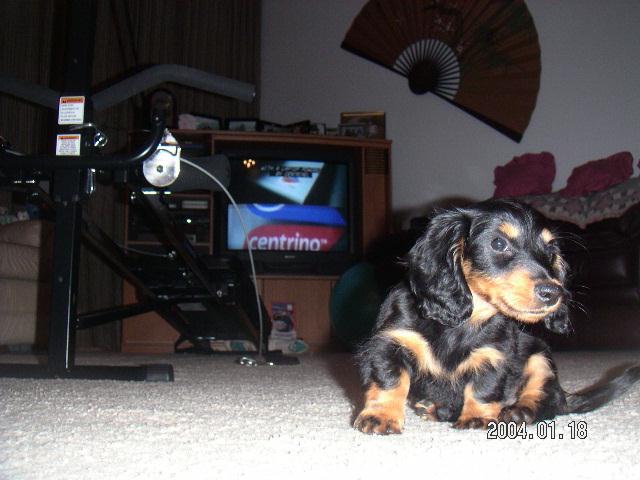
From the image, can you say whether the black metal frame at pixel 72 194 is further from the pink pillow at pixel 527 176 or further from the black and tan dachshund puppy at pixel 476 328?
the pink pillow at pixel 527 176

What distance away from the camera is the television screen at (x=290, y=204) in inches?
181

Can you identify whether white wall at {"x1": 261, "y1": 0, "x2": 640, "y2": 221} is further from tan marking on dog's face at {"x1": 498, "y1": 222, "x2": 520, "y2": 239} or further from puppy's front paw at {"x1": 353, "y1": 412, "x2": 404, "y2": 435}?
puppy's front paw at {"x1": 353, "y1": 412, "x2": 404, "y2": 435}

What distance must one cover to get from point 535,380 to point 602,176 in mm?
3067

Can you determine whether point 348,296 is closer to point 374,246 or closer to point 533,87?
point 374,246

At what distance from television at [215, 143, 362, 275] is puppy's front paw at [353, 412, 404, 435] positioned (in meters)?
3.38

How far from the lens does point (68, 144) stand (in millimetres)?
1755

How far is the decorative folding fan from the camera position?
497 cm

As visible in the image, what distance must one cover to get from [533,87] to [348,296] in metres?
2.46

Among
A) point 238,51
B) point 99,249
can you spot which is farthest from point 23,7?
point 99,249

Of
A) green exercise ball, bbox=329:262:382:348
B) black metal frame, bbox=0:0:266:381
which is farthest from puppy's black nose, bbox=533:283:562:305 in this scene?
green exercise ball, bbox=329:262:382:348

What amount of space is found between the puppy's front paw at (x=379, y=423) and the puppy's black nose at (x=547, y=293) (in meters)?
0.35

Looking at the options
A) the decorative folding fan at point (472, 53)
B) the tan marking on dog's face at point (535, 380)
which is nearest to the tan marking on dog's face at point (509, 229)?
the tan marking on dog's face at point (535, 380)

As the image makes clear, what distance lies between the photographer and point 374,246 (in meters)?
4.64
